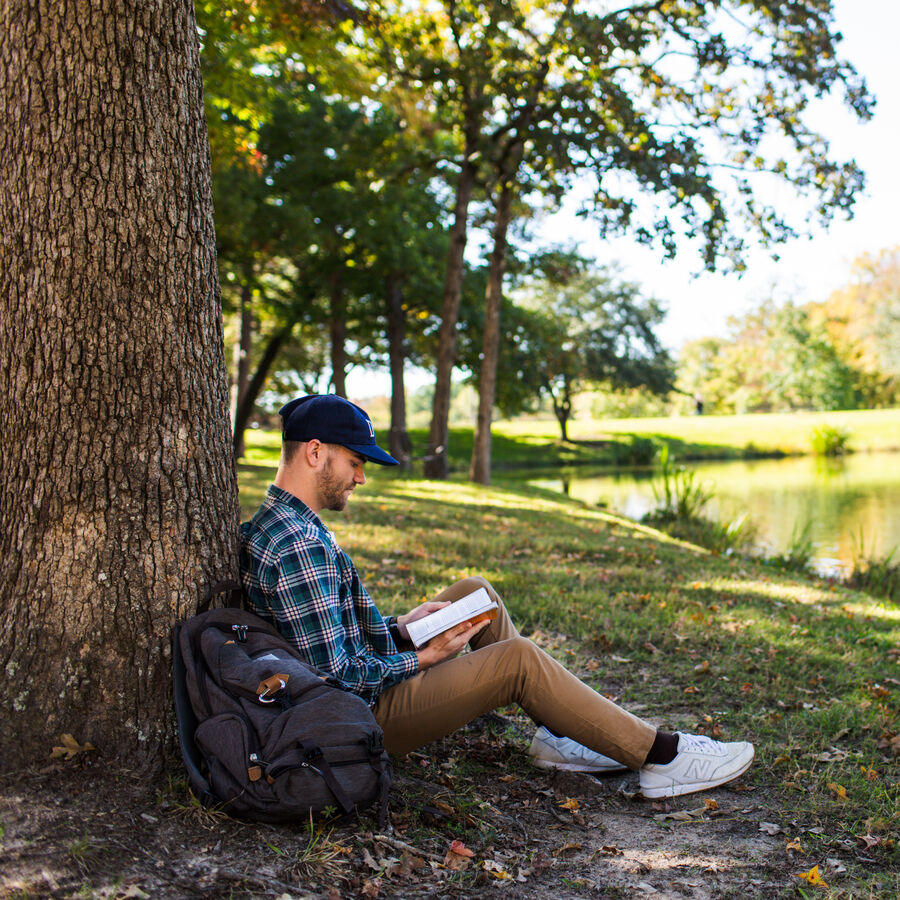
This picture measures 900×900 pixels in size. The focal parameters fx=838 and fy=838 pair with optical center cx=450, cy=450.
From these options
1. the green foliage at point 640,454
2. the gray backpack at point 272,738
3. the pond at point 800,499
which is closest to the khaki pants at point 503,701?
the gray backpack at point 272,738

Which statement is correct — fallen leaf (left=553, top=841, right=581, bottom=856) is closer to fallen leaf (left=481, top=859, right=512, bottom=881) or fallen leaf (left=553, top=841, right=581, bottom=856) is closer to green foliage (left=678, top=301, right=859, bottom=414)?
fallen leaf (left=481, top=859, right=512, bottom=881)

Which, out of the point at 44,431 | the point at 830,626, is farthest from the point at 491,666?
the point at 830,626

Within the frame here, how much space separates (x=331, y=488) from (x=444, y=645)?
0.79 meters

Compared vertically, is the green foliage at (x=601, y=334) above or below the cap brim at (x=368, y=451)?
above

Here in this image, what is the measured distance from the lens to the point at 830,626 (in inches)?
254

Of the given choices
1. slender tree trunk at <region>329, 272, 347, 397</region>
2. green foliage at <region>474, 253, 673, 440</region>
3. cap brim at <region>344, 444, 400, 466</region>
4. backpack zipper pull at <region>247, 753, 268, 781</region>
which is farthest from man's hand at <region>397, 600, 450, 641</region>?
green foliage at <region>474, 253, 673, 440</region>

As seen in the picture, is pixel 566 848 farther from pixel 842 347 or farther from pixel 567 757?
pixel 842 347

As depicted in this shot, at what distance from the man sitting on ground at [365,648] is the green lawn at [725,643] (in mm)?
427

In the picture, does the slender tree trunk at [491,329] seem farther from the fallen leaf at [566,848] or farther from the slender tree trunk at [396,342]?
the fallen leaf at [566,848]

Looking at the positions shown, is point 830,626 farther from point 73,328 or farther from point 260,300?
point 260,300

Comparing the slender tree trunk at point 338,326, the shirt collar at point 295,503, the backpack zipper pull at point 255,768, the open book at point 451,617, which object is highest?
the slender tree trunk at point 338,326

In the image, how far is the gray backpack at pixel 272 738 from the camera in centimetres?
265

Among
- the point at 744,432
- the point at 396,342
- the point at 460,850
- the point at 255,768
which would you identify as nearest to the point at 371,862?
the point at 460,850

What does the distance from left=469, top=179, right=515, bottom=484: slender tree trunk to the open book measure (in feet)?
44.3
